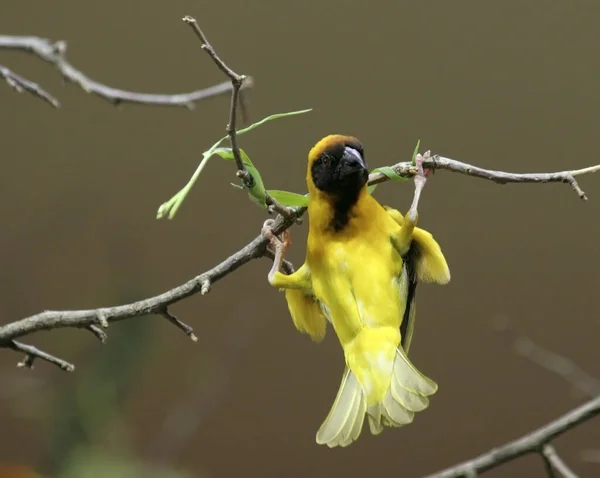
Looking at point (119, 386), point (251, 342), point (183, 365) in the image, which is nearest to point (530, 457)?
point (251, 342)

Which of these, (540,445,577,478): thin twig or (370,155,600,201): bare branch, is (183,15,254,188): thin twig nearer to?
(370,155,600,201): bare branch

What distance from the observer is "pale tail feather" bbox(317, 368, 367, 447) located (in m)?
0.77

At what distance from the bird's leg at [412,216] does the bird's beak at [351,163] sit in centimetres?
6

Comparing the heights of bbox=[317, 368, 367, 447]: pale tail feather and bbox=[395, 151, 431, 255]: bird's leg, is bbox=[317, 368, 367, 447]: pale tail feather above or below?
below

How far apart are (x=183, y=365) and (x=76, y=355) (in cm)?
37

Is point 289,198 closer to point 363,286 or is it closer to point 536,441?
point 363,286

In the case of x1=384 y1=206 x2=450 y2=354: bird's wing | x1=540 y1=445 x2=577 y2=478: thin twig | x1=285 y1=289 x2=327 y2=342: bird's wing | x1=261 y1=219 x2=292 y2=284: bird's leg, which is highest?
x1=384 y1=206 x2=450 y2=354: bird's wing

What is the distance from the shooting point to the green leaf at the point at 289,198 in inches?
26.4

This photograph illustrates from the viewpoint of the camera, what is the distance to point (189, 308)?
192cm

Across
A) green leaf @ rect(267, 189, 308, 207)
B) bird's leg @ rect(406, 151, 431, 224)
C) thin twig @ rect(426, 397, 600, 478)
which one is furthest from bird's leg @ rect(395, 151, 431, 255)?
thin twig @ rect(426, 397, 600, 478)

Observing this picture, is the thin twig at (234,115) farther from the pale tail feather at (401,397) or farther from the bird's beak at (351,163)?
the pale tail feather at (401,397)

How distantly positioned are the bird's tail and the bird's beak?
8.3 inches

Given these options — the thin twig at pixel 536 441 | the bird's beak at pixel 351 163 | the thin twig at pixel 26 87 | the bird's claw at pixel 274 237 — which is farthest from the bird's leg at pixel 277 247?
the thin twig at pixel 536 441

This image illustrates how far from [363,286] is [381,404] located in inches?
5.1
